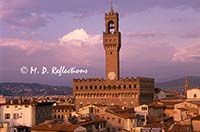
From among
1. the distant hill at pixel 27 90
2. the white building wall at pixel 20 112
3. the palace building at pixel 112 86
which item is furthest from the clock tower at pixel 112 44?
Result: the distant hill at pixel 27 90

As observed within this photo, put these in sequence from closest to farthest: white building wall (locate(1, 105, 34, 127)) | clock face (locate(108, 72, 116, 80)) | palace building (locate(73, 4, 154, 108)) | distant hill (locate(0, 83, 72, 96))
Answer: white building wall (locate(1, 105, 34, 127)), palace building (locate(73, 4, 154, 108)), clock face (locate(108, 72, 116, 80)), distant hill (locate(0, 83, 72, 96))

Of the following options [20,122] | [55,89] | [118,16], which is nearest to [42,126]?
[20,122]

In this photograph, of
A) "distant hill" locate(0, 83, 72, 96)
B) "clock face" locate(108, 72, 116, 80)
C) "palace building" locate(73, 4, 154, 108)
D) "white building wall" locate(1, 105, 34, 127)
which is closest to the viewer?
"white building wall" locate(1, 105, 34, 127)

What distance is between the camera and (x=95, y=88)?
83500 mm

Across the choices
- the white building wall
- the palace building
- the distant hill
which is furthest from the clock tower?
the distant hill

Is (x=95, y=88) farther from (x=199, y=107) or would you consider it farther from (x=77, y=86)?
(x=199, y=107)

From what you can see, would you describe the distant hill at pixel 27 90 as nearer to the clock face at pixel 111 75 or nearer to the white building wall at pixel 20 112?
the clock face at pixel 111 75

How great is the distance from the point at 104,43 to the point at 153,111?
27.5 metres

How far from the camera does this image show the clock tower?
86125 mm

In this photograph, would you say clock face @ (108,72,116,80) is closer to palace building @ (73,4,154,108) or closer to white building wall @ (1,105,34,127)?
palace building @ (73,4,154,108)

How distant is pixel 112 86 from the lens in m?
82.6

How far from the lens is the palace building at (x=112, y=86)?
267 feet

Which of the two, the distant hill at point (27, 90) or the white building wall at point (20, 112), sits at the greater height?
the distant hill at point (27, 90)

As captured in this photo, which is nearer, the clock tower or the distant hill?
the clock tower
